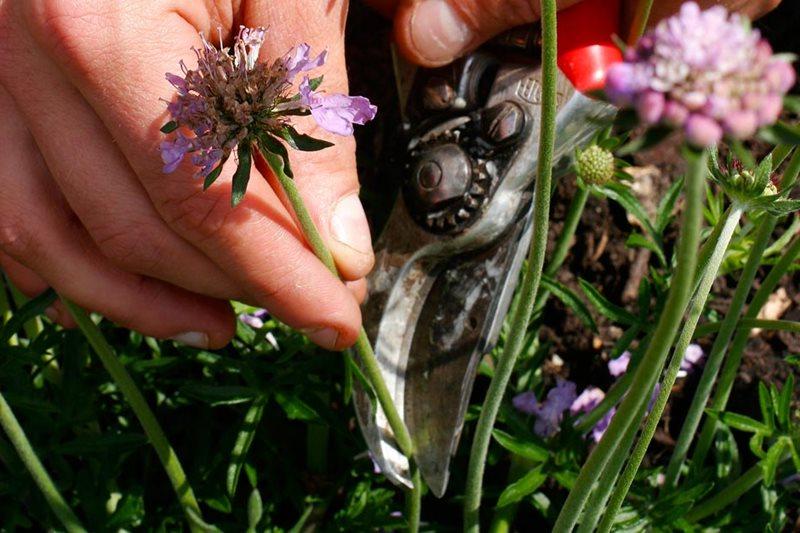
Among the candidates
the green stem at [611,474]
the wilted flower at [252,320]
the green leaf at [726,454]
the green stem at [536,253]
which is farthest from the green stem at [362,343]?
the green leaf at [726,454]

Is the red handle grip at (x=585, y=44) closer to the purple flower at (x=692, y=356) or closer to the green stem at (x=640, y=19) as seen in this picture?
the green stem at (x=640, y=19)

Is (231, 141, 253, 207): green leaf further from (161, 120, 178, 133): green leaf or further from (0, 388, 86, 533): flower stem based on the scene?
(0, 388, 86, 533): flower stem

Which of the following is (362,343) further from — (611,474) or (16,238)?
(16,238)

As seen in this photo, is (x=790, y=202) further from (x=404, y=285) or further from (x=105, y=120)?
(x=105, y=120)

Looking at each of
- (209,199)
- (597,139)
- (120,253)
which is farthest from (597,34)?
(120,253)

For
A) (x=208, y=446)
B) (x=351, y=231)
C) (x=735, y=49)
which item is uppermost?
(x=735, y=49)

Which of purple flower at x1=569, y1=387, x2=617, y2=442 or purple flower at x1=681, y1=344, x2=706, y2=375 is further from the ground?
purple flower at x1=681, y1=344, x2=706, y2=375

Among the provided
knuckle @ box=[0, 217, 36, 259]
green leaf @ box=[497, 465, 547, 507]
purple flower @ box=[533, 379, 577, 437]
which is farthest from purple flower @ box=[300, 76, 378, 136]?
purple flower @ box=[533, 379, 577, 437]
